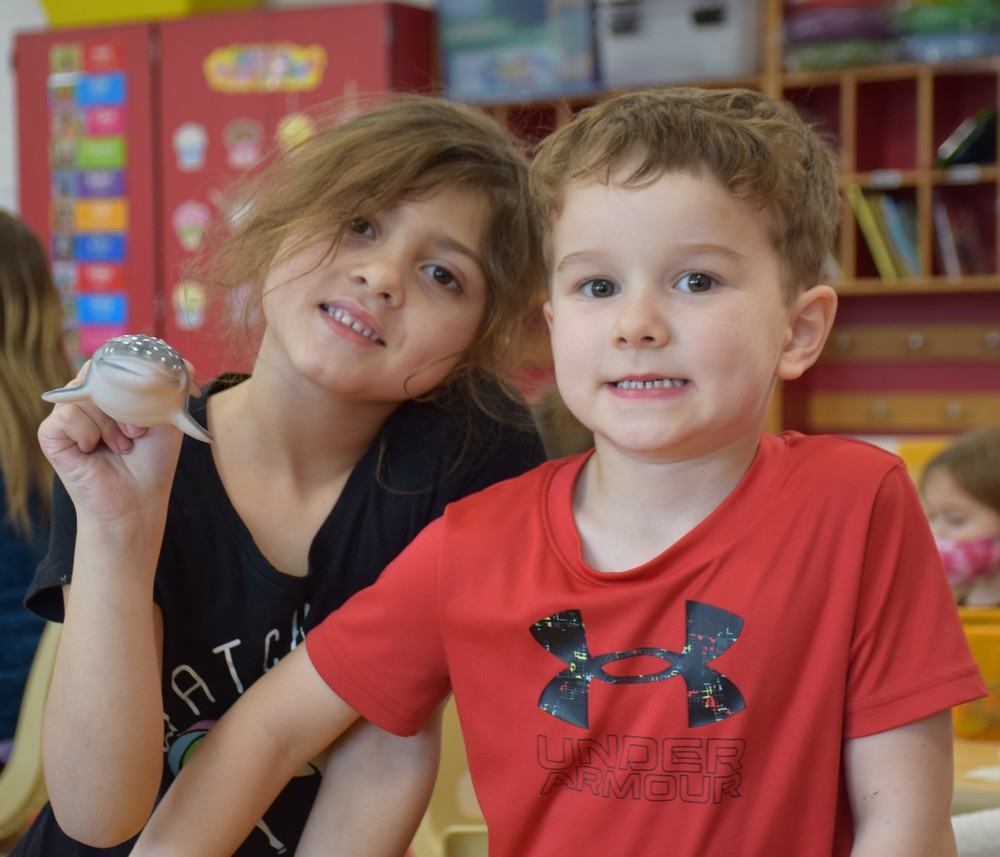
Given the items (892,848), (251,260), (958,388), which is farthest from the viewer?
(958,388)

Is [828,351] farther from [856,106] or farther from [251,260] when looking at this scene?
[251,260]

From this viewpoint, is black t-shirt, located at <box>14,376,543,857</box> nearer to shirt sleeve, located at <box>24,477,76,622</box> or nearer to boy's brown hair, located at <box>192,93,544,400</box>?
shirt sleeve, located at <box>24,477,76,622</box>

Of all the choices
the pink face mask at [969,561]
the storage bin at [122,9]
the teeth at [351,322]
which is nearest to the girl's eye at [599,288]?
the teeth at [351,322]

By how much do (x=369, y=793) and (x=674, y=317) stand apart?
513mm

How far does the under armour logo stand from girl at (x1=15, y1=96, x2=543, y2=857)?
0.16 m

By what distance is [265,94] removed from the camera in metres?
4.88

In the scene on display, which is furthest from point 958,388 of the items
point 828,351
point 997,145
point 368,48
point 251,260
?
point 251,260

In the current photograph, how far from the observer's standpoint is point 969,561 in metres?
1.98

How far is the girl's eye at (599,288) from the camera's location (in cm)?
99

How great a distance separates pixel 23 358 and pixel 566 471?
4.30 feet

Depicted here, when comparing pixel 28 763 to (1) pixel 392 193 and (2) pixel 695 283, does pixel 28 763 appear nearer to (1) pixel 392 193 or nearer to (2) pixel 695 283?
(1) pixel 392 193

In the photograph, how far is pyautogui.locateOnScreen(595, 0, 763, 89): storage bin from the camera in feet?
14.1

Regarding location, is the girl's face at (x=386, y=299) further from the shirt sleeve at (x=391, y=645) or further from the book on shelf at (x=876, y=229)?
the book on shelf at (x=876, y=229)

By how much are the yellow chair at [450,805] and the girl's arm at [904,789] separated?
571 mm
